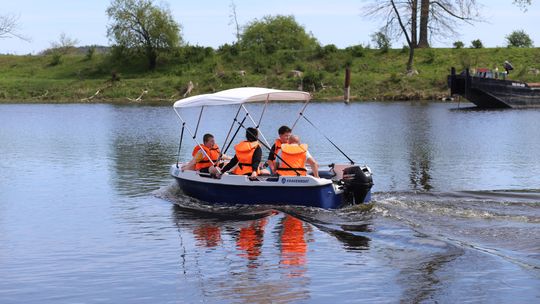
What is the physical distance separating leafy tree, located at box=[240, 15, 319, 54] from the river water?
61169mm

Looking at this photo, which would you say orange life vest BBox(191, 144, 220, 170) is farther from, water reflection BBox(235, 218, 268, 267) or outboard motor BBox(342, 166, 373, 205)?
outboard motor BBox(342, 166, 373, 205)

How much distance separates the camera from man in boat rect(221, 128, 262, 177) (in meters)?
17.9

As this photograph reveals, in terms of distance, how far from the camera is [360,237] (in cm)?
1497

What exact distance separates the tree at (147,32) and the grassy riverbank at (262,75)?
1339 millimetres

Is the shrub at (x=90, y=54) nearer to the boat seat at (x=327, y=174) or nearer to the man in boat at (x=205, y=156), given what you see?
the man in boat at (x=205, y=156)

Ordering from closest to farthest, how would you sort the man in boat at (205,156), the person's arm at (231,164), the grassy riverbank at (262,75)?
the person's arm at (231,164) → the man in boat at (205,156) → the grassy riverbank at (262,75)

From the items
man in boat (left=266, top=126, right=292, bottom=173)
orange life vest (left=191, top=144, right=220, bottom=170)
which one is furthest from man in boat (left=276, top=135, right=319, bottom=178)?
orange life vest (left=191, top=144, right=220, bottom=170)

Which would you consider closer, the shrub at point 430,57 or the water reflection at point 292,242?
the water reflection at point 292,242

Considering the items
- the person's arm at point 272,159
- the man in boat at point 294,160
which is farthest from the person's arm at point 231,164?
the man in boat at point 294,160

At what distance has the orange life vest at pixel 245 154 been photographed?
59.0ft

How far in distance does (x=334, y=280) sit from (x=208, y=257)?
8.43 feet

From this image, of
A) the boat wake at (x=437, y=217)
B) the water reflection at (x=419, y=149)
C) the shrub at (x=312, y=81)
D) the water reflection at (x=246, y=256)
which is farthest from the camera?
the shrub at (x=312, y=81)

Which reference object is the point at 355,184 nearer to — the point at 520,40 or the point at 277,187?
the point at 277,187

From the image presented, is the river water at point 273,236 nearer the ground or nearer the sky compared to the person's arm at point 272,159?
nearer the ground
